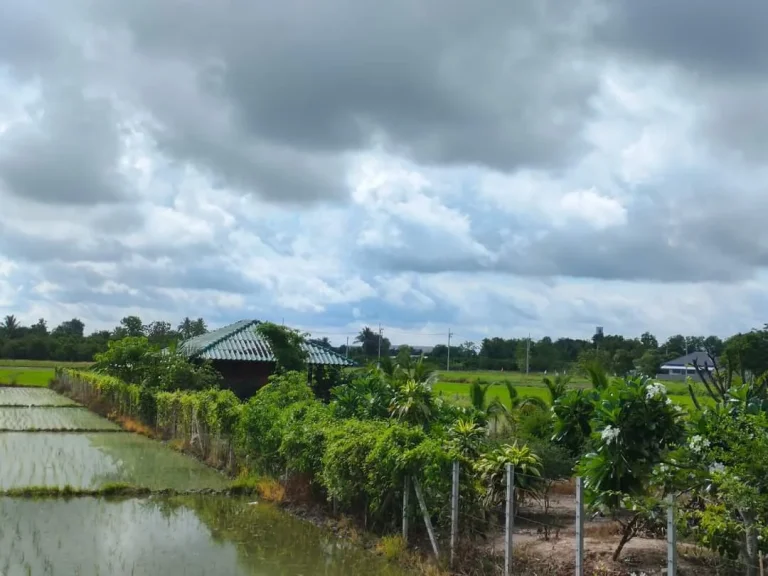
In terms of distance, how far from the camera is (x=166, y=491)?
15258 mm

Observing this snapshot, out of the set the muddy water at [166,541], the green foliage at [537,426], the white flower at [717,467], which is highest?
the white flower at [717,467]

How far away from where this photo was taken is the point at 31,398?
134 ft

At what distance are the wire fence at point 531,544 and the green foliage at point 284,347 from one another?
603 inches

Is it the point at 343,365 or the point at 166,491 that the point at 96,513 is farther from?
the point at 343,365

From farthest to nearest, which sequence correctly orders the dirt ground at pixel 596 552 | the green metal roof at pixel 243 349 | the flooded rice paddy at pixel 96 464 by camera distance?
the green metal roof at pixel 243 349 < the flooded rice paddy at pixel 96 464 < the dirt ground at pixel 596 552

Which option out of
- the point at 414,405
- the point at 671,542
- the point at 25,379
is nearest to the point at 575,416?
the point at 414,405

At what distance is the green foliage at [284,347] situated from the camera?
86.0ft

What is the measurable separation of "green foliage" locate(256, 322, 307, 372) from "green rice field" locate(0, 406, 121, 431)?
642 cm

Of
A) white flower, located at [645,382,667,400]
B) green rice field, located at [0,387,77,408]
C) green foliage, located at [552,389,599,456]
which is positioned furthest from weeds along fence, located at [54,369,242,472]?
→ white flower, located at [645,382,667,400]

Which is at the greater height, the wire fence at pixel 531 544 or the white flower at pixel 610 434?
the white flower at pixel 610 434

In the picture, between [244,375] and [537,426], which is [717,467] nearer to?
[537,426]

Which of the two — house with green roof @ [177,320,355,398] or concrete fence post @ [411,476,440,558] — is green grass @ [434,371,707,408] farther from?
house with green roof @ [177,320,355,398]

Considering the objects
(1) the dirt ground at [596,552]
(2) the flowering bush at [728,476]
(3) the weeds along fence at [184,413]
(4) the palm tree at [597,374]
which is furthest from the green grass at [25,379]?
(2) the flowering bush at [728,476]

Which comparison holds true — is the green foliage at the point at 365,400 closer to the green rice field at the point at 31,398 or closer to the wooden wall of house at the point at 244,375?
the wooden wall of house at the point at 244,375
